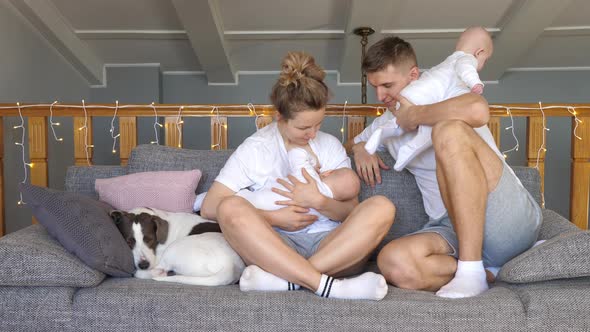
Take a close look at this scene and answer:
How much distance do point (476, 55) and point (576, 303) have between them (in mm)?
979

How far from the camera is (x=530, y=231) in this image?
173 cm

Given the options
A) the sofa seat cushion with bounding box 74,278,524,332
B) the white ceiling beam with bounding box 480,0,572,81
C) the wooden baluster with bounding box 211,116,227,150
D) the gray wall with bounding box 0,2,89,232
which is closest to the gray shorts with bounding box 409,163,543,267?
the sofa seat cushion with bounding box 74,278,524,332

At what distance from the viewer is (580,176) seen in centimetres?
258

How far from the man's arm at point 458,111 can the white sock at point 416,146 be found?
0.11 ft

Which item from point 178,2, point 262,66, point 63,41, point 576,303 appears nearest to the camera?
point 576,303

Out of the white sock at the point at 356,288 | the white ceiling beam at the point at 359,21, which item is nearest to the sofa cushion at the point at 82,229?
the white sock at the point at 356,288

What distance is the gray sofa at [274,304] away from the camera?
145cm

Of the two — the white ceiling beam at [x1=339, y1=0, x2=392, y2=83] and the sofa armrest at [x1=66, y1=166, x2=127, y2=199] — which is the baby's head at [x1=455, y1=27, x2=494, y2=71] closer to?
the sofa armrest at [x1=66, y1=166, x2=127, y2=199]

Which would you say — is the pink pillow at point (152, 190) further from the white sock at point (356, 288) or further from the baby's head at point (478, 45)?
the baby's head at point (478, 45)

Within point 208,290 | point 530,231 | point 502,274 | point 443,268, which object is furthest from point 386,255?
point 208,290

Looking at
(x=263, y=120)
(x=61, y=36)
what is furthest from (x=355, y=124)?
(x=61, y=36)

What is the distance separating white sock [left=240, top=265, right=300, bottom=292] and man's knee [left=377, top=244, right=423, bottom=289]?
0.32 m

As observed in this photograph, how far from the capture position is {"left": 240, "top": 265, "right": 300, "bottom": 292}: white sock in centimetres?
157

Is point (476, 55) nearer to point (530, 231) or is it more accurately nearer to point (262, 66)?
point (530, 231)
